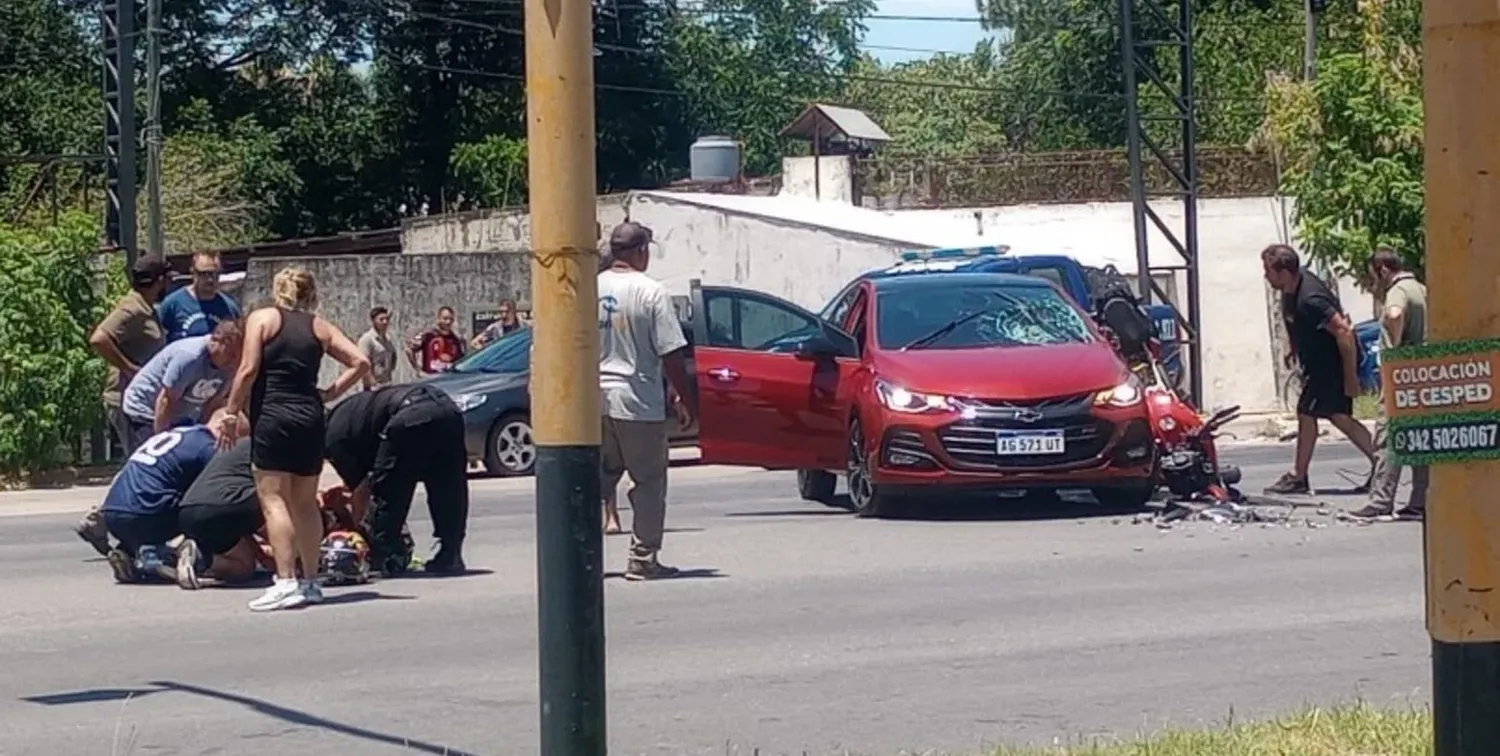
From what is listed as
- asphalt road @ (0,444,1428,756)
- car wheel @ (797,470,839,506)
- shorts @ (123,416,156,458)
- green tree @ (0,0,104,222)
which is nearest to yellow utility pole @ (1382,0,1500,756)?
asphalt road @ (0,444,1428,756)

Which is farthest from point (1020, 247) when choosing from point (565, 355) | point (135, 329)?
point (565, 355)

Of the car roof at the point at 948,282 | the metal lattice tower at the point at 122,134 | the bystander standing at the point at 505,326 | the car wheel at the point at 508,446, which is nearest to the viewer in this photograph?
the car roof at the point at 948,282

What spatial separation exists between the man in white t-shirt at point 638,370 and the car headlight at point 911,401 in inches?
120

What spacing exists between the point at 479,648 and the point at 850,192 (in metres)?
32.5

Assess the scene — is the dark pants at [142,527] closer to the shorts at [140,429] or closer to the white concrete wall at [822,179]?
the shorts at [140,429]

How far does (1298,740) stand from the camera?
7.34 meters

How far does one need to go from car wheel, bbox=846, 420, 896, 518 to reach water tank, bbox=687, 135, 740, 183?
88.0 feet

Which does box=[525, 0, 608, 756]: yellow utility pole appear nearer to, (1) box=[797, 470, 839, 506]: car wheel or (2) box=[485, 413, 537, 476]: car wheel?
(1) box=[797, 470, 839, 506]: car wheel

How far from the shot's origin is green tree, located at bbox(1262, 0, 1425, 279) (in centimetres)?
3080

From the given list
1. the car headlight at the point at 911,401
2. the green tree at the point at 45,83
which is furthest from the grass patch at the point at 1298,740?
the green tree at the point at 45,83

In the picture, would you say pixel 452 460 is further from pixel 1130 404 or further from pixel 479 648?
pixel 1130 404

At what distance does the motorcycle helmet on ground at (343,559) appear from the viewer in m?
12.3

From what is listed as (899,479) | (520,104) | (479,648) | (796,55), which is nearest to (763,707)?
(479,648)

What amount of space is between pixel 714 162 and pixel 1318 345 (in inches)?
1073
